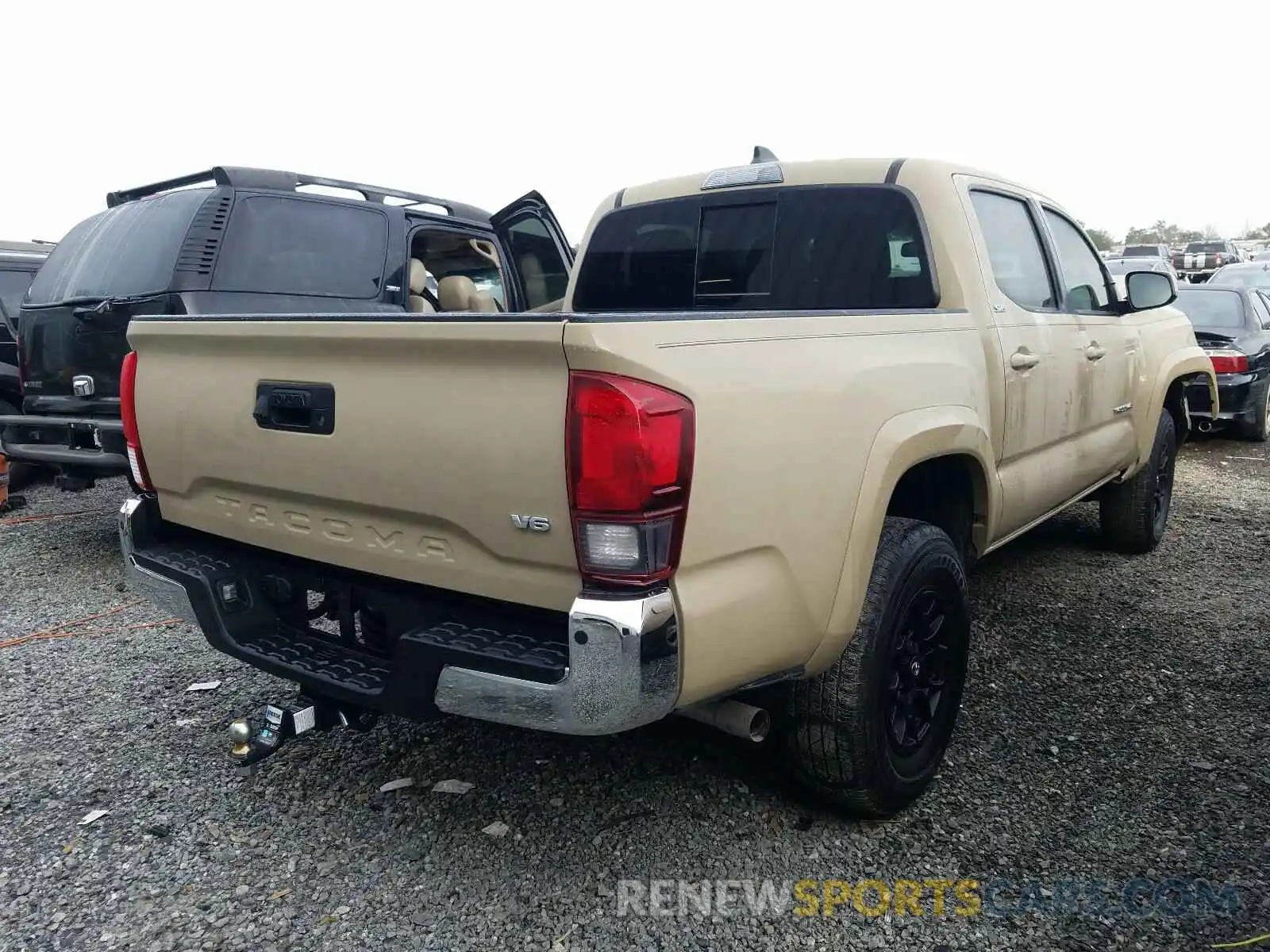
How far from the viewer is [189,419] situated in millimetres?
2721

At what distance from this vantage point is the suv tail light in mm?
9008

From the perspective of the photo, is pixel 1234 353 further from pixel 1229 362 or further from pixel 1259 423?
pixel 1259 423

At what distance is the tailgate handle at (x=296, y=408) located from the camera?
237cm

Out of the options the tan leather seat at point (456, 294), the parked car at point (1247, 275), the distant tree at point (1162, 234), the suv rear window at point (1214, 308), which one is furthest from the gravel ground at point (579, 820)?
the distant tree at point (1162, 234)

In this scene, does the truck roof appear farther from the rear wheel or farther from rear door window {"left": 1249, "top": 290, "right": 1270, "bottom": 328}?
rear door window {"left": 1249, "top": 290, "right": 1270, "bottom": 328}

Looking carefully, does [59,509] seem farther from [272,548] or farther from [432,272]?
[272,548]

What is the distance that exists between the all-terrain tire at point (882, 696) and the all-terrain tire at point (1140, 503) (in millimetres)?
2877

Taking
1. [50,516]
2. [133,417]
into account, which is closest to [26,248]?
[50,516]

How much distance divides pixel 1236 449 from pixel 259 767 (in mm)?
9458

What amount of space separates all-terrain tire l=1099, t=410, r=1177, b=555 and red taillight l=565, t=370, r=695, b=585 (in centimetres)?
406

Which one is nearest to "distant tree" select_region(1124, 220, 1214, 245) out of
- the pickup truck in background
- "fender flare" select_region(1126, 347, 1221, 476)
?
the pickup truck in background

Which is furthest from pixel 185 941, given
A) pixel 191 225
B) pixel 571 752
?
pixel 191 225

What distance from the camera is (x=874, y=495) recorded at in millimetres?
2447

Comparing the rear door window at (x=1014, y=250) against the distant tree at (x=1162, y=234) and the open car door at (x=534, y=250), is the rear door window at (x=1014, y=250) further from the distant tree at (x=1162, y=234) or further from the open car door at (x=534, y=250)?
the distant tree at (x=1162, y=234)
